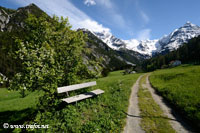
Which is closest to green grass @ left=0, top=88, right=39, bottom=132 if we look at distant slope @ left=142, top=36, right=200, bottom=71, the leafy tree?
the leafy tree

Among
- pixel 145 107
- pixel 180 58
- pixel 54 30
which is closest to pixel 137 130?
pixel 145 107

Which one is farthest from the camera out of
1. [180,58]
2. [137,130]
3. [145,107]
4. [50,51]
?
[180,58]

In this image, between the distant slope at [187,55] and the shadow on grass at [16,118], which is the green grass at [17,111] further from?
the distant slope at [187,55]

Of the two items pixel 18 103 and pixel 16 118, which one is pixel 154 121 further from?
pixel 18 103

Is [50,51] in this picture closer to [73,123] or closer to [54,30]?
[54,30]

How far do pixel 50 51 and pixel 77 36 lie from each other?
12.0 ft

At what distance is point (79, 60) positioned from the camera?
9.98m

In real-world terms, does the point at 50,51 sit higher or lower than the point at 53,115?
higher

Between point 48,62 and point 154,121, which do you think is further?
point 48,62

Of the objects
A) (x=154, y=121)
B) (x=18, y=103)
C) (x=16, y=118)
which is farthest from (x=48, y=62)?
Answer: (x=18, y=103)

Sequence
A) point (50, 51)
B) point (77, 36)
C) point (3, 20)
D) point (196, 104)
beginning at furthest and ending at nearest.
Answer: point (3, 20) → point (77, 36) → point (196, 104) → point (50, 51)

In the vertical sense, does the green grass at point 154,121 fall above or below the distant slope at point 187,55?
below

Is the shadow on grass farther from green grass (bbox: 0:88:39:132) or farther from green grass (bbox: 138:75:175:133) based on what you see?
green grass (bbox: 138:75:175:133)

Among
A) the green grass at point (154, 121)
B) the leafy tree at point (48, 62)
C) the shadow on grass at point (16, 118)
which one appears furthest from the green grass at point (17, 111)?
the green grass at point (154, 121)
